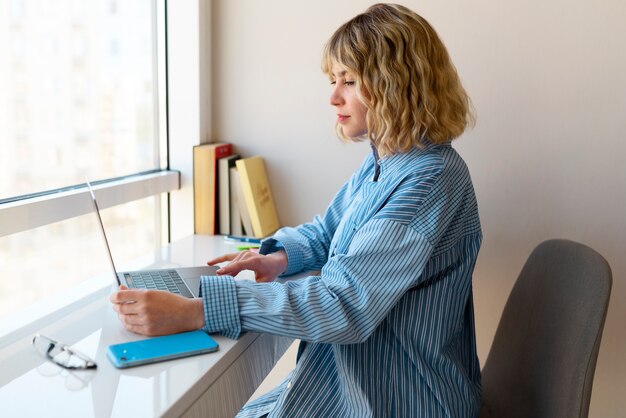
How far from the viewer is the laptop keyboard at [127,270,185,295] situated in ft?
3.95

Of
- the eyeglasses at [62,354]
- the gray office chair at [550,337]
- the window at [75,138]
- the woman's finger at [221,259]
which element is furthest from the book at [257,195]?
the eyeglasses at [62,354]

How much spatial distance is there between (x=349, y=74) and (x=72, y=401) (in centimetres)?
74

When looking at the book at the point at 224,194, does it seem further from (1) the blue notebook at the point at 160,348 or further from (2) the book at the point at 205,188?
(1) the blue notebook at the point at 160,348

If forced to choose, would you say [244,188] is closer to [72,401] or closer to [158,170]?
[158,170]

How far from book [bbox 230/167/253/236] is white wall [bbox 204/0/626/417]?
0.16 meters

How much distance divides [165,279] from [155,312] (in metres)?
0.24

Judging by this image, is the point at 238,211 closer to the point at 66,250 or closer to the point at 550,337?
the point at 66,250

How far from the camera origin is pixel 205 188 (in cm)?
186

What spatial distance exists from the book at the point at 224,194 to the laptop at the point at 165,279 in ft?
1.68

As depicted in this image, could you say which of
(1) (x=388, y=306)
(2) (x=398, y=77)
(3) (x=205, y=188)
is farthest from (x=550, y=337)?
(3) (x=205, y=188)

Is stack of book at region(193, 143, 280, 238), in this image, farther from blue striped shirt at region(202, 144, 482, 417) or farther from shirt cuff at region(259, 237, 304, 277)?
blue striped shirt at region(202, 144, 482, 417)

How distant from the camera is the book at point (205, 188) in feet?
6.03

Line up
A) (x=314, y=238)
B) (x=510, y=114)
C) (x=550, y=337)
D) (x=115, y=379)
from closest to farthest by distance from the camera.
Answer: (x=115, y=379)
(x=550, y=337)
(x=314, y=238)
(x=510, y=114)

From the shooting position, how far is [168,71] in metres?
1.90
